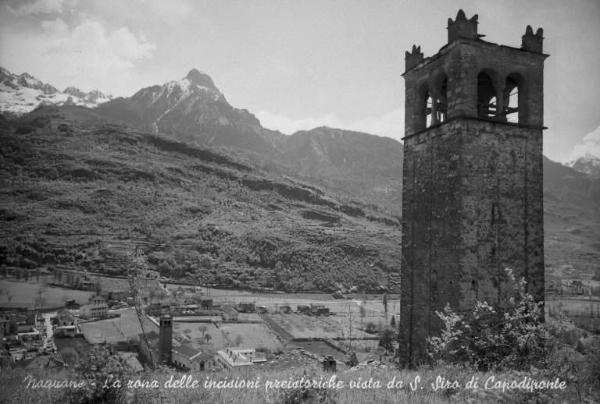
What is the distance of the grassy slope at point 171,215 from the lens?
2938 inches

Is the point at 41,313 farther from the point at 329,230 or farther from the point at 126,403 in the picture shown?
the point at 329,230

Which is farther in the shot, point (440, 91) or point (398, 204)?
point (398, 204)

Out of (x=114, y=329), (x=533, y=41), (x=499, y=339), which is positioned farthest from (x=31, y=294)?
(x=533, y=41)

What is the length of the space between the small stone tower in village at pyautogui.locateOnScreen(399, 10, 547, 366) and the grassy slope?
2452 inches

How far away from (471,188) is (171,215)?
91.1 metres

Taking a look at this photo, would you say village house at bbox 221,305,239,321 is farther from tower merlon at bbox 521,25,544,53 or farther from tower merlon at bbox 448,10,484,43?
tower merlon at bbox 448,10,484,43

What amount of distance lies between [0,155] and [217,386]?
128 m

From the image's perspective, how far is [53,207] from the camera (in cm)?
8638

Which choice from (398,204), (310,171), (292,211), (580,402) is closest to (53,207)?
(292,211)

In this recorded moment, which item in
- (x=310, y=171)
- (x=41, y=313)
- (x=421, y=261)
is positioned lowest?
(x=41, y=313)

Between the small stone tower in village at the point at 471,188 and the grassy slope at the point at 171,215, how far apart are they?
62.3 m

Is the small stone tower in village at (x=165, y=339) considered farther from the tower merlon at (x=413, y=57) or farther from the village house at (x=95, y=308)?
the tower merlon at (x=413, y=57)

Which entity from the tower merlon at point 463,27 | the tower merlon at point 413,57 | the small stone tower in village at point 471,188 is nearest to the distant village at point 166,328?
the small stone tower in village at point 471,188

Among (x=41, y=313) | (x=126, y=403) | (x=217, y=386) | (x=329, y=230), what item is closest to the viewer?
(x=126, y=403)
